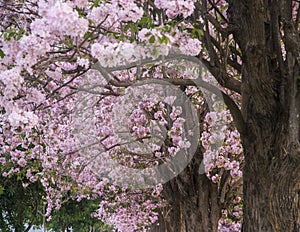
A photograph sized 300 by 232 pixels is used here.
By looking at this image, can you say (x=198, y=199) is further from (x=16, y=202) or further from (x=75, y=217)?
(x=75, y=217)

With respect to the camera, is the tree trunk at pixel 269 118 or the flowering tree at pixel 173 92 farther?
the tree trunk at pixel 269 118

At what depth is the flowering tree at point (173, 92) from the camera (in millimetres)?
4586

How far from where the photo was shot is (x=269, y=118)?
598 cm

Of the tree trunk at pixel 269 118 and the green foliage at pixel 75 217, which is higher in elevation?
the green foliage at pixel 75 217

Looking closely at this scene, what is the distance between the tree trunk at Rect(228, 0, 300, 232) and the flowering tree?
0.04ft

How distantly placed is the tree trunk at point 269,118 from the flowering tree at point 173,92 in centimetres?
1

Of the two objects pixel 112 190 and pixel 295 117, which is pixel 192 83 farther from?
pixel 112 190

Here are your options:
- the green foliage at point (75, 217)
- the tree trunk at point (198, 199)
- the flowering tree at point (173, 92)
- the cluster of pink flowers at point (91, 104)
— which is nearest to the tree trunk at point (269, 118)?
the flowering tree at point (173, 92)

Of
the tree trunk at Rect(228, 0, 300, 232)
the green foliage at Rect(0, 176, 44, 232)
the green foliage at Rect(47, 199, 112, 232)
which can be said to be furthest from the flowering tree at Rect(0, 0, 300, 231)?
the green foliage at Rect(47, 199, 112, 232)

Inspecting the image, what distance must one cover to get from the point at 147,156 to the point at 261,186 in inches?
227

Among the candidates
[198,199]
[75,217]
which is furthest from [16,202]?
[198,199]

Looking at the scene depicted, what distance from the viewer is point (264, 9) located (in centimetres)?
618

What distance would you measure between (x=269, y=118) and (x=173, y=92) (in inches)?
143

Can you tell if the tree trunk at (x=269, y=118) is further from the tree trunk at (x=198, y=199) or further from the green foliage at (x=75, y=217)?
the green foliage at (x=75, y=217)
